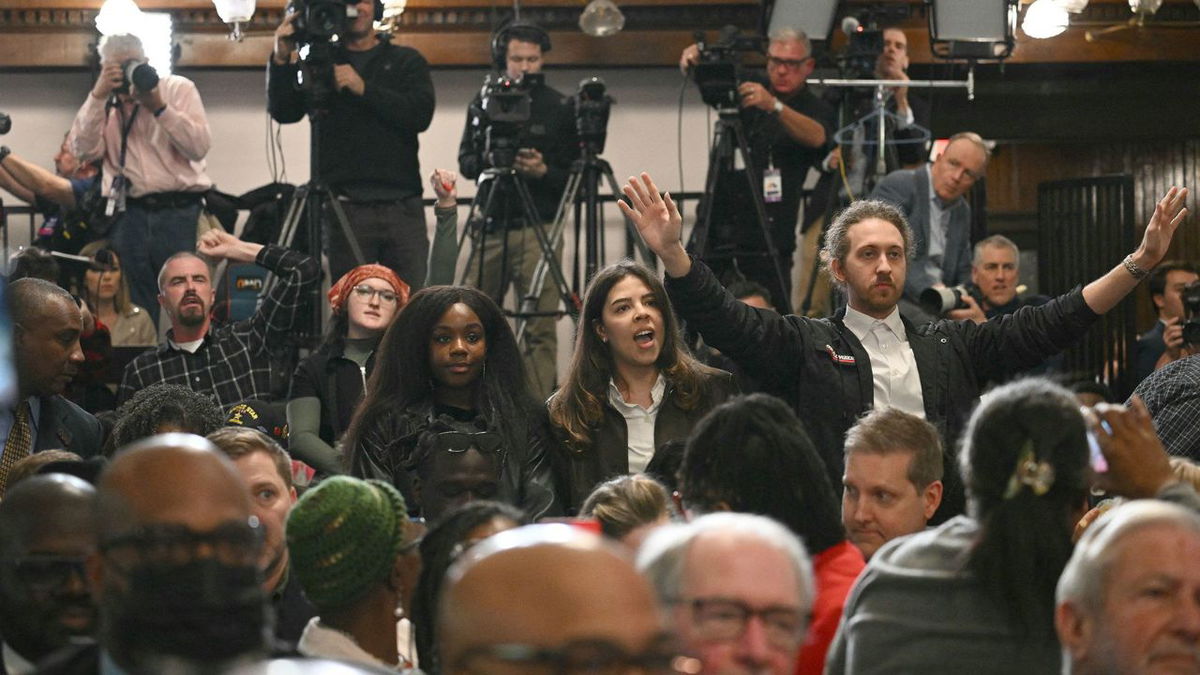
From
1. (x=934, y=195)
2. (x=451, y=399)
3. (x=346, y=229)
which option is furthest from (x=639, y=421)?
(x=934, y=195)

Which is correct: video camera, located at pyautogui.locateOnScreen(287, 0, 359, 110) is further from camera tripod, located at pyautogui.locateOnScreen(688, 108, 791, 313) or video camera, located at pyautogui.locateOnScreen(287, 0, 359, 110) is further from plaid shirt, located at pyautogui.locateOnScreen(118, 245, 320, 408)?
camera tripod, located at pyautogui.locateOnScreen(688, 108, 791, 313)

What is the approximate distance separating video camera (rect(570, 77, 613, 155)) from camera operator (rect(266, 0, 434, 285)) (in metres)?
0.52

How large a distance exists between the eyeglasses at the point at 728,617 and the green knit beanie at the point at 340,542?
2.19ft

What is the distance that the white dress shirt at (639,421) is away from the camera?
12.9 feet

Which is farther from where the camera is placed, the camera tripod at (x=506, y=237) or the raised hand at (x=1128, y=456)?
the camera tripod at (x=506, y=237)

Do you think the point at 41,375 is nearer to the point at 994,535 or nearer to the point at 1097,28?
the point at 994,535

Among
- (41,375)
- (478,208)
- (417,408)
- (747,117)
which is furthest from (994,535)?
(478,208)

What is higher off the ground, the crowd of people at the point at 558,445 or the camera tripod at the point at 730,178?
the camera tripod at the point at 730,178

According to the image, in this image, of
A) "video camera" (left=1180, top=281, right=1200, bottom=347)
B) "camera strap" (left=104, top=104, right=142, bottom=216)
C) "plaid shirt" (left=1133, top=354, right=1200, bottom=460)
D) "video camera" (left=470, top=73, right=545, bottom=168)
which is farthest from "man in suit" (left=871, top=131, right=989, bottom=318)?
"camera strap" (left=104, top=104, right=142, bottom=216)

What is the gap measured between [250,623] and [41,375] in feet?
9.10

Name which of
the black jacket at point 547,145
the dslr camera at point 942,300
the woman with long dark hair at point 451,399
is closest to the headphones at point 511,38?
the black jacket at point 547,145

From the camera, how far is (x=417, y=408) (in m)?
4.00

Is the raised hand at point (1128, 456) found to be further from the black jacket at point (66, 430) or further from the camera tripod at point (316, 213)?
the camera tripod at point (316, 213)

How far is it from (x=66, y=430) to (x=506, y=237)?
2186 millimetres
